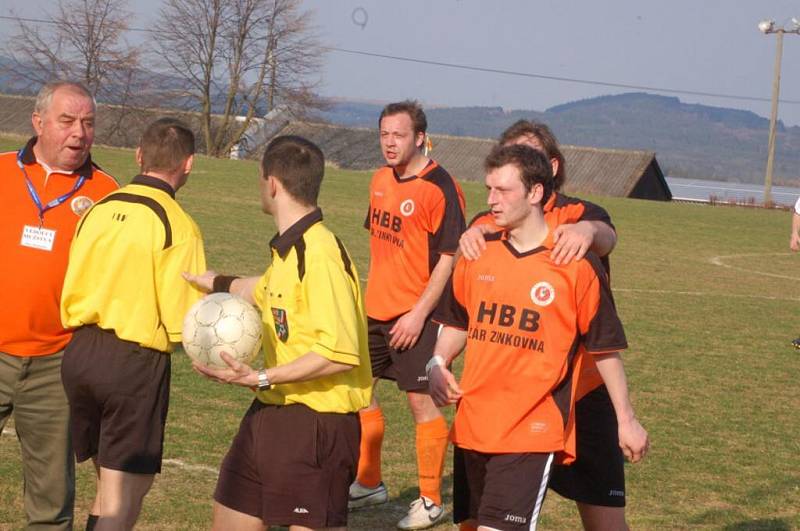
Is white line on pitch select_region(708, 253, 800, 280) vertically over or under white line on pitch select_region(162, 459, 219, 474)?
over

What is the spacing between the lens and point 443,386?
196 inches

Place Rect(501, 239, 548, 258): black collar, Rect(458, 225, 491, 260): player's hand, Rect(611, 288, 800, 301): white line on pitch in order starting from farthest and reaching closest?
Rect(611, 288, 800, 301): white line on pitch < Rect(458, 225, 491, 260): player's hand < Rect(501, 239, 548, 258): black collar

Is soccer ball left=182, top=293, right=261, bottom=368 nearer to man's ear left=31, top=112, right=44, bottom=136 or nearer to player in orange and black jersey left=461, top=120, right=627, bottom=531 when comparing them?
player in orange and black jersey left=461, top=120, right=627, bottom=531

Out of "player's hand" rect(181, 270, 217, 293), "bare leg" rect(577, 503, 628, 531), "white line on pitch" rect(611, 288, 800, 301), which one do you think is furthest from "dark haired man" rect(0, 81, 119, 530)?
"white line on pitch" rect(611, 288, 800, 301)

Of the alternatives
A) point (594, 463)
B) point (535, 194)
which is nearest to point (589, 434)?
point (594, 463)

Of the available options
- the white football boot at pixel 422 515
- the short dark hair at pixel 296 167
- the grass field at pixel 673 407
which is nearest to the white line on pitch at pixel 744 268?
the grass field at pixel 673 407

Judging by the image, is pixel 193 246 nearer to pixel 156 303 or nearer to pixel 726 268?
pixel 156 303

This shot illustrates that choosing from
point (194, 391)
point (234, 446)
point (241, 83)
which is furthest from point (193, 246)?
point (241, 83)

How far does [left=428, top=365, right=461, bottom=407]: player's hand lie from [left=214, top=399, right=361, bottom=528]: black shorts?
0.42 m

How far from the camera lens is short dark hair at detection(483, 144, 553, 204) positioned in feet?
15.5

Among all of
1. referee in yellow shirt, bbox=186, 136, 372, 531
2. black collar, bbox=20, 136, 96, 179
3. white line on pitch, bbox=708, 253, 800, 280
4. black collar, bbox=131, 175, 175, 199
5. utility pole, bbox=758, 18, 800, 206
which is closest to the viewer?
referee in yellow shirt, bbox=186, 136, 372, 531

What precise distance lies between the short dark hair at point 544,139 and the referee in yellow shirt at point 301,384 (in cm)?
108

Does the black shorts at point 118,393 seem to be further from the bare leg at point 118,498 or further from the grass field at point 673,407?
the grass field at point 673,407

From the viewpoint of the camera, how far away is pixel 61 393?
18.3ft
